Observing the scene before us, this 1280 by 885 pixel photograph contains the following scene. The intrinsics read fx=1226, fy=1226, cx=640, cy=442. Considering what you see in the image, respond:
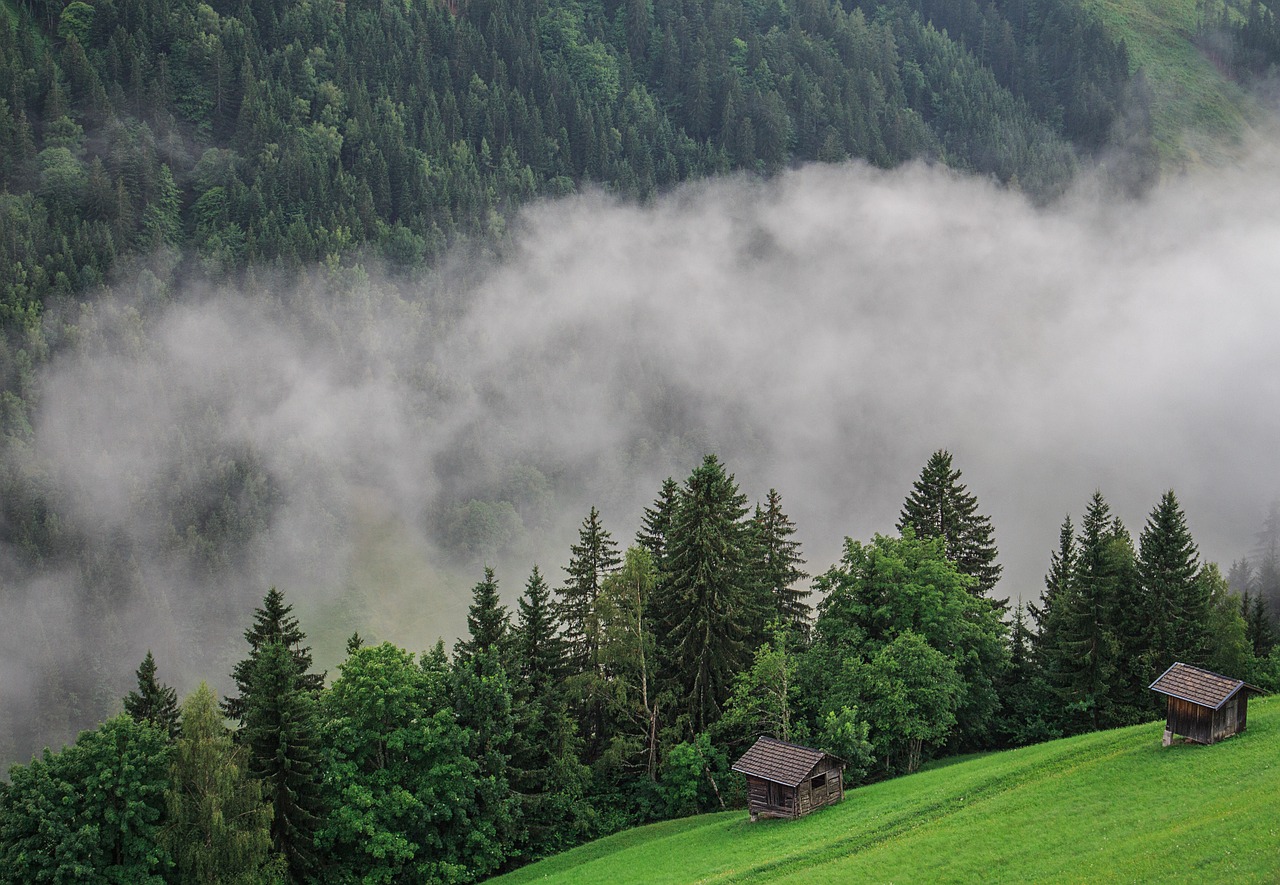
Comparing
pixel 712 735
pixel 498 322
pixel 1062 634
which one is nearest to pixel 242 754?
pixel 712 735

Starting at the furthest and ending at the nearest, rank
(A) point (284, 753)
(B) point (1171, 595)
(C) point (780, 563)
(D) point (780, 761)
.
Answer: (C) point (780, 563) < (B) point (1171, 595) < (A) point (284, 753) < (D) point (780, 761)

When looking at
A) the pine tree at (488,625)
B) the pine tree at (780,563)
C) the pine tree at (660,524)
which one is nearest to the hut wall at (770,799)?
the pine tree at (488,625)

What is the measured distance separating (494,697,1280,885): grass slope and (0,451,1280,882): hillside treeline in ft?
20.3

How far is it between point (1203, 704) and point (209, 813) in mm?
46239

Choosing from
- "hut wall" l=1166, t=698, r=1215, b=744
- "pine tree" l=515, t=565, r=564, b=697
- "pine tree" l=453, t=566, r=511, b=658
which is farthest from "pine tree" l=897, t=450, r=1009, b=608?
"hut wall" l=1166, t=698, r=1215, b=744

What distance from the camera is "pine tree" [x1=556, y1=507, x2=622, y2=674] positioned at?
3140 inches

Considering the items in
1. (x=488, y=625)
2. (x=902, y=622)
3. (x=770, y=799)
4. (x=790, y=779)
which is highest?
(x=488, y=625)

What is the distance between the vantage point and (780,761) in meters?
64.4

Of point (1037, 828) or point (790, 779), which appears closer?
point (1037, 828)

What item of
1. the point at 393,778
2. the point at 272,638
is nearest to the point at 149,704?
the point at 272,638

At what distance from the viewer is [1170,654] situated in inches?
3017

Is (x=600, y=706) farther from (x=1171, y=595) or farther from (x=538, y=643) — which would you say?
(x=1171, y=595)

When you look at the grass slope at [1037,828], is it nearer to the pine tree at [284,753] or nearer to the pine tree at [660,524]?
the pine tree at [284,753]

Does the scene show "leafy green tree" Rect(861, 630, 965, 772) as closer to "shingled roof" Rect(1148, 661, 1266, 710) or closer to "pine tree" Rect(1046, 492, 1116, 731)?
"pine tree" Rect(1046, 492, 1116, 731)
